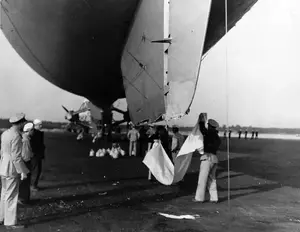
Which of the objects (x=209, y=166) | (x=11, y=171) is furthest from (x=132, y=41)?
(x=11, y=171)

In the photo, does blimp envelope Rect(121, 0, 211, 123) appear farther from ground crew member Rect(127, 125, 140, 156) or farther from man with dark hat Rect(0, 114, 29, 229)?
ground crew member Rect(127, 125, 140, 156)

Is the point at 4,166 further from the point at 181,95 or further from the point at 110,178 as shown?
the point at 110,178

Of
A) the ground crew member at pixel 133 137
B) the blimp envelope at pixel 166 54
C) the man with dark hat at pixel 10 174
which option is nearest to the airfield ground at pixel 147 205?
the man with dark hat at pixel 10 174

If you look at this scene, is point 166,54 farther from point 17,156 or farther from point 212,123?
point 17,156

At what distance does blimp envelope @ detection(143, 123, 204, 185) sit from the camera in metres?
6.20

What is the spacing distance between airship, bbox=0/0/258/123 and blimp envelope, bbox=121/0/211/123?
16 millimetres

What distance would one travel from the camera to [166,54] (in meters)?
6.02

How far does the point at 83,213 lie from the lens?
206 inches

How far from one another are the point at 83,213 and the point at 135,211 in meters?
0.89

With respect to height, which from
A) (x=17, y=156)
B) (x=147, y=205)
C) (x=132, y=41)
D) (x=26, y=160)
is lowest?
(x=147, y=205)

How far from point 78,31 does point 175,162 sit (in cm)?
410

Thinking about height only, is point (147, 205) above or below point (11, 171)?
below

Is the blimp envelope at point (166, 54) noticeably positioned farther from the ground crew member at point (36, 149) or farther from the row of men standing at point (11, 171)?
the row of men standing at point (11, 171)

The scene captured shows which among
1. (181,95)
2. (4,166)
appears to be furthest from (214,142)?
(4,166)
